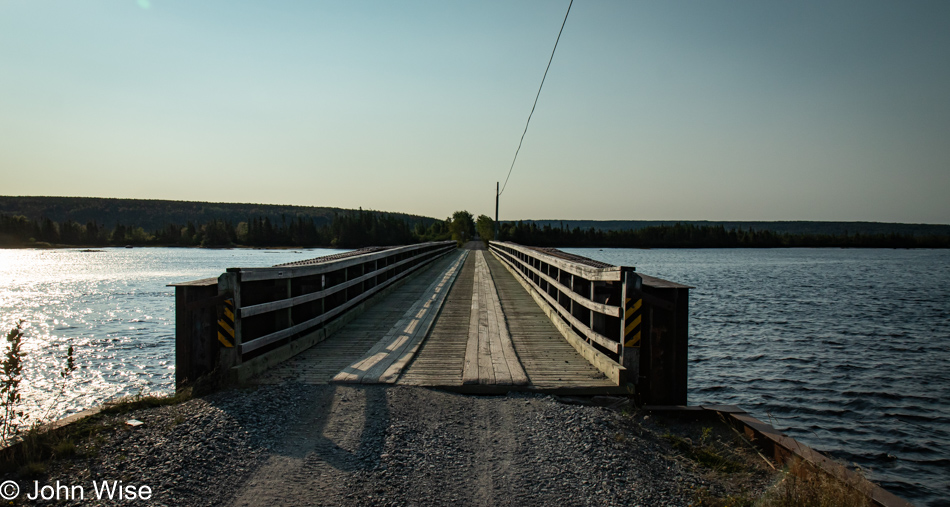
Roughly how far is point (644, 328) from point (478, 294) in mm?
8473

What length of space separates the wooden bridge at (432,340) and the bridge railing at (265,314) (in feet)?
0.04

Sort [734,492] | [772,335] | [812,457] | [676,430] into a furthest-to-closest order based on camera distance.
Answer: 1. [772,335]
2. [676,430]
3. [812,457]
4. [734,492]

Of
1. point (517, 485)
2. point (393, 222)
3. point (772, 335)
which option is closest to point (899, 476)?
point (517, 485)

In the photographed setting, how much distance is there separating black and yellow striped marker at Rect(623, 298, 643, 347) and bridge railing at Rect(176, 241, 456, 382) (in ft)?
12.5

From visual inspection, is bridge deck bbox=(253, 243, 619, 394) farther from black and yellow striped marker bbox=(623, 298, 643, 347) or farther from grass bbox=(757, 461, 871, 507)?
grass bbox=(757, 461, 871, 507)

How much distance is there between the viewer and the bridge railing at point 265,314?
554cm

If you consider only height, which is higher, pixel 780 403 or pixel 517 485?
pixel 517 485

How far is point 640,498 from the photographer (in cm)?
359

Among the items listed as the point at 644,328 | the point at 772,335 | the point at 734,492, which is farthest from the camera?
the point at 772,335


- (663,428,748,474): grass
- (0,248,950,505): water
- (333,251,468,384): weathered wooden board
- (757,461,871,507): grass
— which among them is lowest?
(0,248,950,505): water

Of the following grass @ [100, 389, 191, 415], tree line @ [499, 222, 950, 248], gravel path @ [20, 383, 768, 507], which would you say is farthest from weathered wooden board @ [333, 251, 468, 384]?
tree line @ [499, 222, 950, 248]

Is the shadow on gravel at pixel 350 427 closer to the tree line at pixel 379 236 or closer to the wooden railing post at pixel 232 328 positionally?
the wooden railing post at pixel 232 328

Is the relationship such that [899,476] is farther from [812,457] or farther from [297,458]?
[297,458]

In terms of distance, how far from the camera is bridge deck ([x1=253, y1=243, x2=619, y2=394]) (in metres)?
5.78
